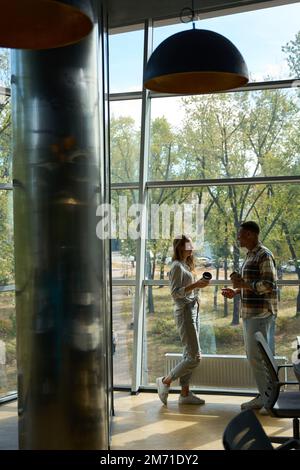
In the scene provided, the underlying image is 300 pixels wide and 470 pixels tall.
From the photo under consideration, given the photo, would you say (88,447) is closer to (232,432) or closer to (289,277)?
(232,432)

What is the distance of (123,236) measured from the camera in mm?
8203

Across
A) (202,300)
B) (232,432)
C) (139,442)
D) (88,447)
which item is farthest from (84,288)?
(202,300)

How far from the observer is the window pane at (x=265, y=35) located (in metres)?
7.50

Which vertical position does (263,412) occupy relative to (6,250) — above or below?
below

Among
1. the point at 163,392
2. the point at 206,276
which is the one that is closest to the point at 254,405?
the point at 163,392

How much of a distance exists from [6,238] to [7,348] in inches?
48.2

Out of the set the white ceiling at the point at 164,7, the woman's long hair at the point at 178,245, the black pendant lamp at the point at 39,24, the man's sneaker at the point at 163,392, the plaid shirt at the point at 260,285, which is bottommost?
the man's sneaker at the point at 163,392

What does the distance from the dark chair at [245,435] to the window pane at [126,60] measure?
5772 millimetres

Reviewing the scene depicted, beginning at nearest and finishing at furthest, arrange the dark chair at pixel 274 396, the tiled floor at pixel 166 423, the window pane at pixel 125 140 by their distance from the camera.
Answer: the dark chair at pixel 274 396
the tiled floor at pixel 166 423
the window pane at pixel 125 140

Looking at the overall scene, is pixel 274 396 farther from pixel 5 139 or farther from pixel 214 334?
pixel 5 139

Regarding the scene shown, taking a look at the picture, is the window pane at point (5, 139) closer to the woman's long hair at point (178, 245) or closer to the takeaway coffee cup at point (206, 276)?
the woman's long hair at point (178, 245)

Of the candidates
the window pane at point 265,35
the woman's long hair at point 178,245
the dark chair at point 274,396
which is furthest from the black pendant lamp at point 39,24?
the window pane at point 265,35

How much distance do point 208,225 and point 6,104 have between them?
8.64 feet

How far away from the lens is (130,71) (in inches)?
319
